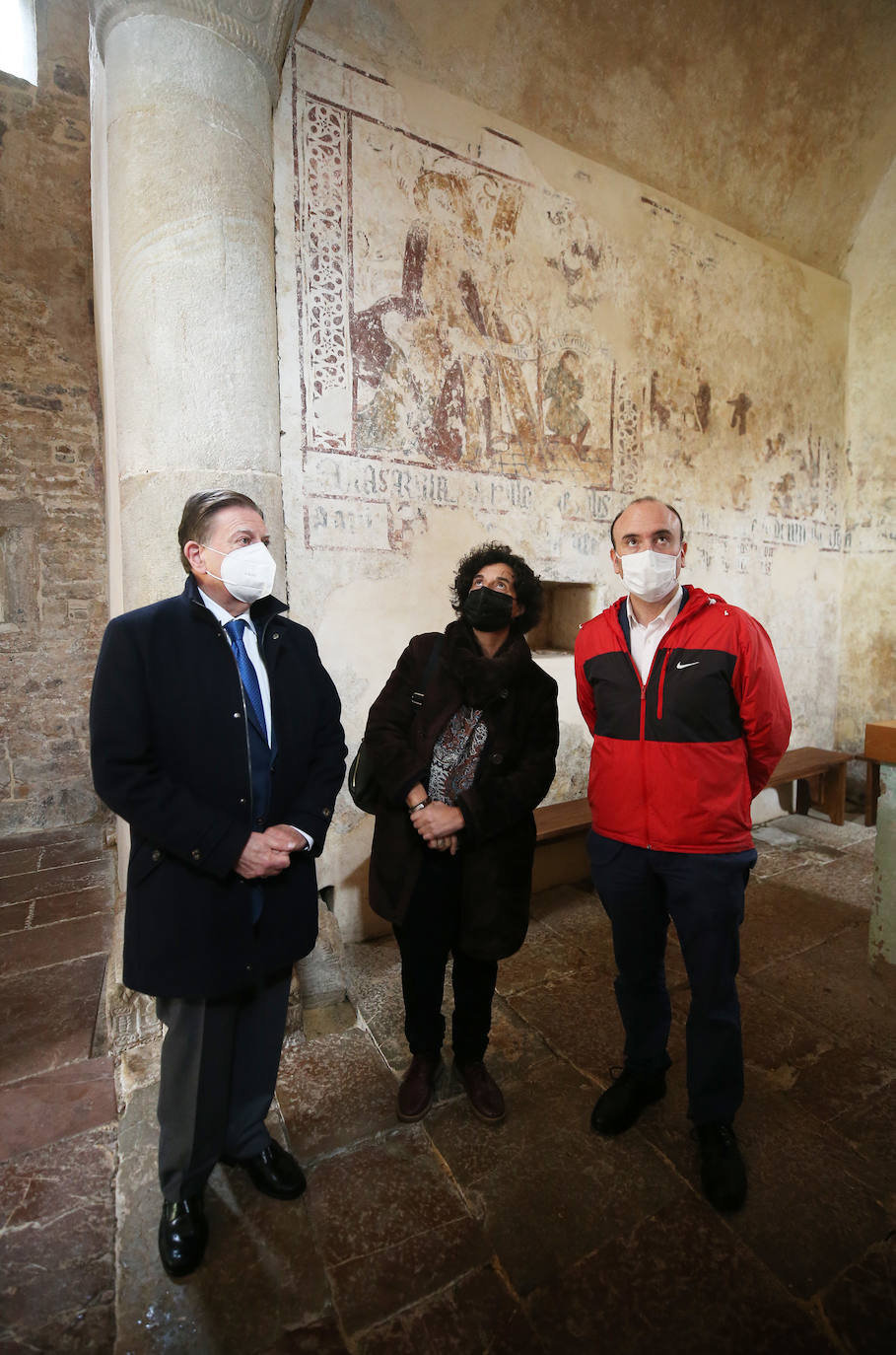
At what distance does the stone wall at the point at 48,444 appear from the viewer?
5.66m

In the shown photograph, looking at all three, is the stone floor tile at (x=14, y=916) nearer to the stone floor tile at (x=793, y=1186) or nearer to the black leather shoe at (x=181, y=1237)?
the black leather shoe at (x=181, y=1237)

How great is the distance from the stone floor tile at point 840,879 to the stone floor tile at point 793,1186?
83.8 inches

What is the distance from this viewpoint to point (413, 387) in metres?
3.57

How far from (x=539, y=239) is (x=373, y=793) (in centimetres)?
361

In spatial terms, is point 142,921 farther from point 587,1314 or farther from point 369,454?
point 369,454

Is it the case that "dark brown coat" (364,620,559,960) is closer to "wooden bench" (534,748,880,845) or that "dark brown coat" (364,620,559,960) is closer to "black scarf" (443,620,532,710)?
"black scarf" (443,620,532,710)

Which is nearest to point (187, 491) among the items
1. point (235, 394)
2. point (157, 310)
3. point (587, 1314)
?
→ point (235, 394)

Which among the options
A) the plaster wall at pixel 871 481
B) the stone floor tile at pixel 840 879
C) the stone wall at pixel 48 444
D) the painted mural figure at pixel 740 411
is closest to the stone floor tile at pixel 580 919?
the stone floor tile at pixel 840 879

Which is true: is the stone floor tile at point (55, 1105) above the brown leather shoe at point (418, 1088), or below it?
below

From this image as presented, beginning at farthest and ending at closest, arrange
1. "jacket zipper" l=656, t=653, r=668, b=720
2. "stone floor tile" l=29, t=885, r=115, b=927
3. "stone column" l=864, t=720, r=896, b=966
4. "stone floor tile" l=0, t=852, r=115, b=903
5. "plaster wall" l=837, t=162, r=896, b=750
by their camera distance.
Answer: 1. "plaster wall" l=837, t=162, r=896, b=750
2. "stone floor tile" l=0, t=852, r=115, b=903
3. "stone floor tile" l=29, t=885, r=115, b=927
4. "stone column" l=864, t=720, r=896, b=966
5. "jacket zipper" l=656, t=653, r=668, b=720

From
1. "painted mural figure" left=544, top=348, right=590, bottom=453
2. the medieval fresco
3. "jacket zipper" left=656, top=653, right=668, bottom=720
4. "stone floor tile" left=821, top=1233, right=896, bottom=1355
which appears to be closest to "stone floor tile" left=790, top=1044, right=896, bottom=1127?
"stone floor tile" left=821, top=1233, right=896, bottom=1355

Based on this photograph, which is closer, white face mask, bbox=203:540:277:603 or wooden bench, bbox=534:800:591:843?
white face mask, bbox=203:540:277:603

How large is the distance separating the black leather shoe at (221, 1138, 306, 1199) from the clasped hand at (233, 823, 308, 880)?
91cm

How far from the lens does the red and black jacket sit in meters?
1.91
